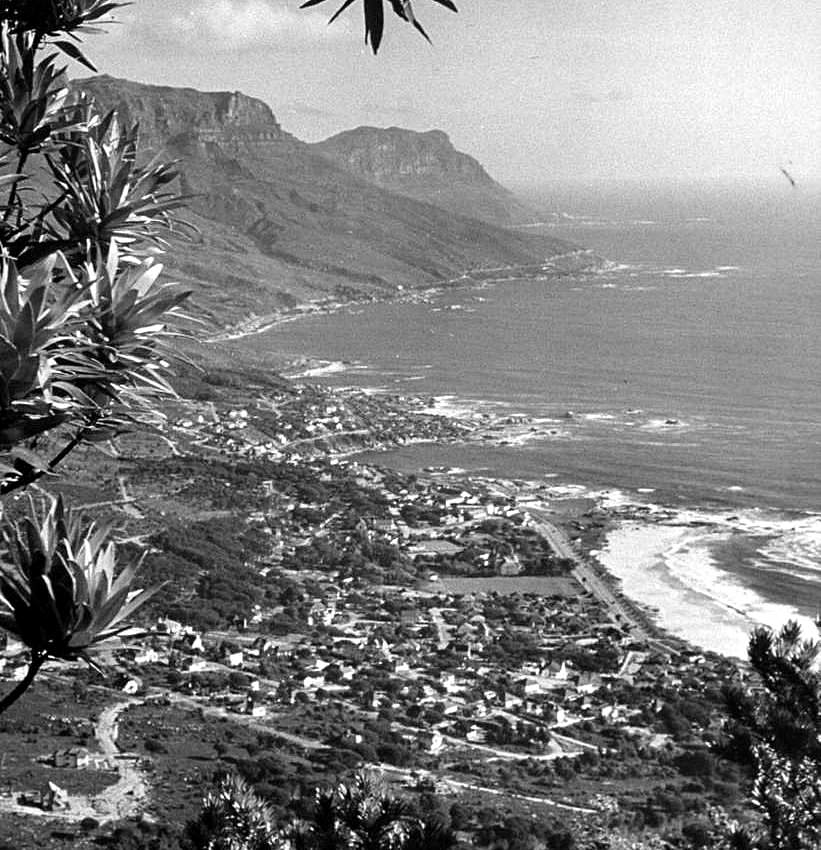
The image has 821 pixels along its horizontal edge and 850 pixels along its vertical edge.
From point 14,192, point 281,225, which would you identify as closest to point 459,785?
point 14,192

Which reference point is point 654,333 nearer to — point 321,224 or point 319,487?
point 319,487

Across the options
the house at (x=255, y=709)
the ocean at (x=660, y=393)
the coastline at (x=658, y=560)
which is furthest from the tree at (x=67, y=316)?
the ocean at (x=660, y=393)

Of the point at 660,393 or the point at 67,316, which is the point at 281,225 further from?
the point at 67,316

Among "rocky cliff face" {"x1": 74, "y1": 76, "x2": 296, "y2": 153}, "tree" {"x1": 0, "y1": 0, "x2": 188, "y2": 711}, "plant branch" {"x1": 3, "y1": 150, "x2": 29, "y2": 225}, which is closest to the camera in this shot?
"tree" {"x1": 0, "y1": 0, "x2": 188, "y2": 711}

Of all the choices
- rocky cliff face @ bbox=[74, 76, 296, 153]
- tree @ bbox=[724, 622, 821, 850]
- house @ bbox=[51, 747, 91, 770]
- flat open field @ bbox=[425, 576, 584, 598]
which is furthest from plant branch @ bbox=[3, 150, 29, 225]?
rocky cliff face @ bbox=[74, 76, 296, 153]

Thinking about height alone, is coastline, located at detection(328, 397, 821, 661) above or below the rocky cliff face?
below

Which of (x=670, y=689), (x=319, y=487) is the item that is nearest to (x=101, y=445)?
(x=670, y=689)

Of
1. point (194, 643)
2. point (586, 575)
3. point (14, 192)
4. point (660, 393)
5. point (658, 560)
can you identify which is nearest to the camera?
point (14, 192)

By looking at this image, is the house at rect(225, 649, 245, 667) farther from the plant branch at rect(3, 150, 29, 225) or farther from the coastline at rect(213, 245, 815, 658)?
the plant branch at rect(3, 150, 29, 225)
